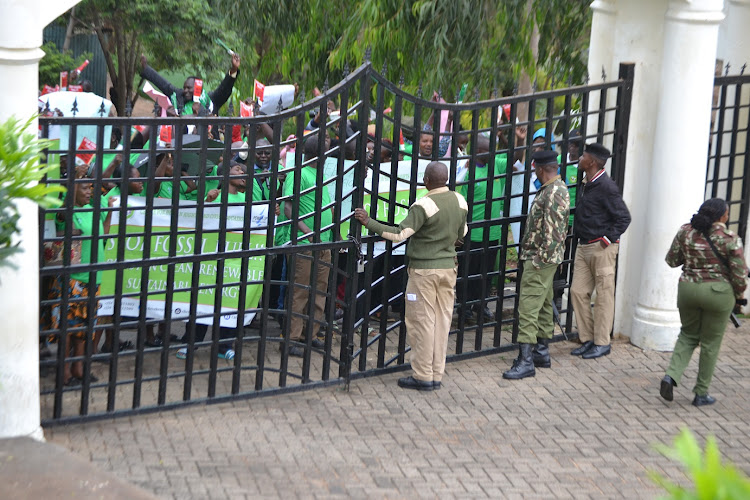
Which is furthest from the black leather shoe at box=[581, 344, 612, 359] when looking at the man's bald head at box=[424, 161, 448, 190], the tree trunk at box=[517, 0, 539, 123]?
the tree trunk at box=[517, 0, 539, 123]

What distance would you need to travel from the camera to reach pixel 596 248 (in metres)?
8.90

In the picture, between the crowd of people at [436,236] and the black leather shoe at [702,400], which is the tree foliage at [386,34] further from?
the black leather shoe at [702,400]

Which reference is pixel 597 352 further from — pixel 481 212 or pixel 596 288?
pixel 481 212

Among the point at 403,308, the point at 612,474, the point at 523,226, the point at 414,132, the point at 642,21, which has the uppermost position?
the point at 642,21

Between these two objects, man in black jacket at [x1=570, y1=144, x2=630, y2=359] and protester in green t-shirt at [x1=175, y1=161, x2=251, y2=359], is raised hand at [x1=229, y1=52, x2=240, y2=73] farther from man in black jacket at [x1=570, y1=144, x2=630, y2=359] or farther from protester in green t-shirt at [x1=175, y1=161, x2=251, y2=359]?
man in black jacket at [x1=570, y1=144, x2=630, y2=359]

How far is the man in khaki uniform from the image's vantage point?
7.70 m

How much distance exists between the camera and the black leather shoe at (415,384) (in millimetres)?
8047

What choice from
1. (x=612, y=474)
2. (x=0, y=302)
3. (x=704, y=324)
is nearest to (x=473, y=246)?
(x=704, y=324)

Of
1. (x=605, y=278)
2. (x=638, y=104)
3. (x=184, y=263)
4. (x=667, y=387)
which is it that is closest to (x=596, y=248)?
(x=605, y=278)

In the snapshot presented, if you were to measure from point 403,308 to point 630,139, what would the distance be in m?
2.65

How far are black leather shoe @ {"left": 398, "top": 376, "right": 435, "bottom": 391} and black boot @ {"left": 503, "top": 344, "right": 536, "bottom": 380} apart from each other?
0.73 metres

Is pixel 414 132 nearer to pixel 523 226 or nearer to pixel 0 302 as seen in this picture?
pixel 523 226

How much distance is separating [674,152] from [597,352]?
1863 mm

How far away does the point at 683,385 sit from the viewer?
8.41m
